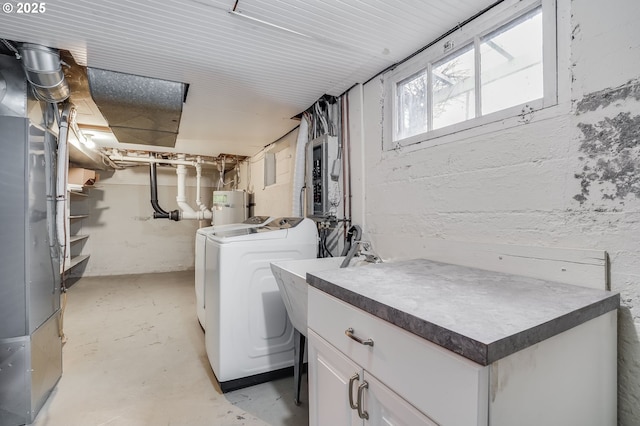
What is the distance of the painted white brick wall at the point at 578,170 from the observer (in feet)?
3.12

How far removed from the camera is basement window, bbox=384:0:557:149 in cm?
121

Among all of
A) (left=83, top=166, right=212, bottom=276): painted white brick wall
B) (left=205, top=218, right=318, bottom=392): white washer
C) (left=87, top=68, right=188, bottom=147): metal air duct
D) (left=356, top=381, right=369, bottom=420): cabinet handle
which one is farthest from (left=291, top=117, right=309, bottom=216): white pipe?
(left=83, top=166, right=212, bottom=276): painted white brick wall

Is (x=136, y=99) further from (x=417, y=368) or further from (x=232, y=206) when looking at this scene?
(x=417, y=368)

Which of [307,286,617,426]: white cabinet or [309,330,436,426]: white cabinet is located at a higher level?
[307,286,617,426]: white cabinet

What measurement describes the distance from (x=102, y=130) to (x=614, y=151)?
4454 mm

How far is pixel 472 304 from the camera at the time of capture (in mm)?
823

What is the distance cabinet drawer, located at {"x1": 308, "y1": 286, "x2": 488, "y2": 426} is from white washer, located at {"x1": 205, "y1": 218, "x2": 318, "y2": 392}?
3.76ft

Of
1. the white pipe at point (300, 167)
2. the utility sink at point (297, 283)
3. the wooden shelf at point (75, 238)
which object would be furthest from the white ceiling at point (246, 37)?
the wooden shelf at point (75, 238)

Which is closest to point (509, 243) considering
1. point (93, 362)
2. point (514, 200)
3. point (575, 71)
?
point (514, 200)

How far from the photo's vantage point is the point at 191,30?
155 cm

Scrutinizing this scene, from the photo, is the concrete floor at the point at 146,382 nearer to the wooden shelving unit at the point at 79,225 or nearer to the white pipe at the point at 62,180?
the white pipe at the point at 62,180

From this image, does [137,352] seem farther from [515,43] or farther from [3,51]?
[515,43]

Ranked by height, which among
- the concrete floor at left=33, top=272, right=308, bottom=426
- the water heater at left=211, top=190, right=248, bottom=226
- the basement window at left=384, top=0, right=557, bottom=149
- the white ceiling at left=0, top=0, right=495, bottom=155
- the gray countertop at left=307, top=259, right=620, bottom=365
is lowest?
the concrete floor at left=33, top=272, right=308, bottom=426

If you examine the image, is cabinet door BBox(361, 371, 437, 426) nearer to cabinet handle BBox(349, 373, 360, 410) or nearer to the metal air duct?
cabinet handle BBox(349, 373, 360, 410)
